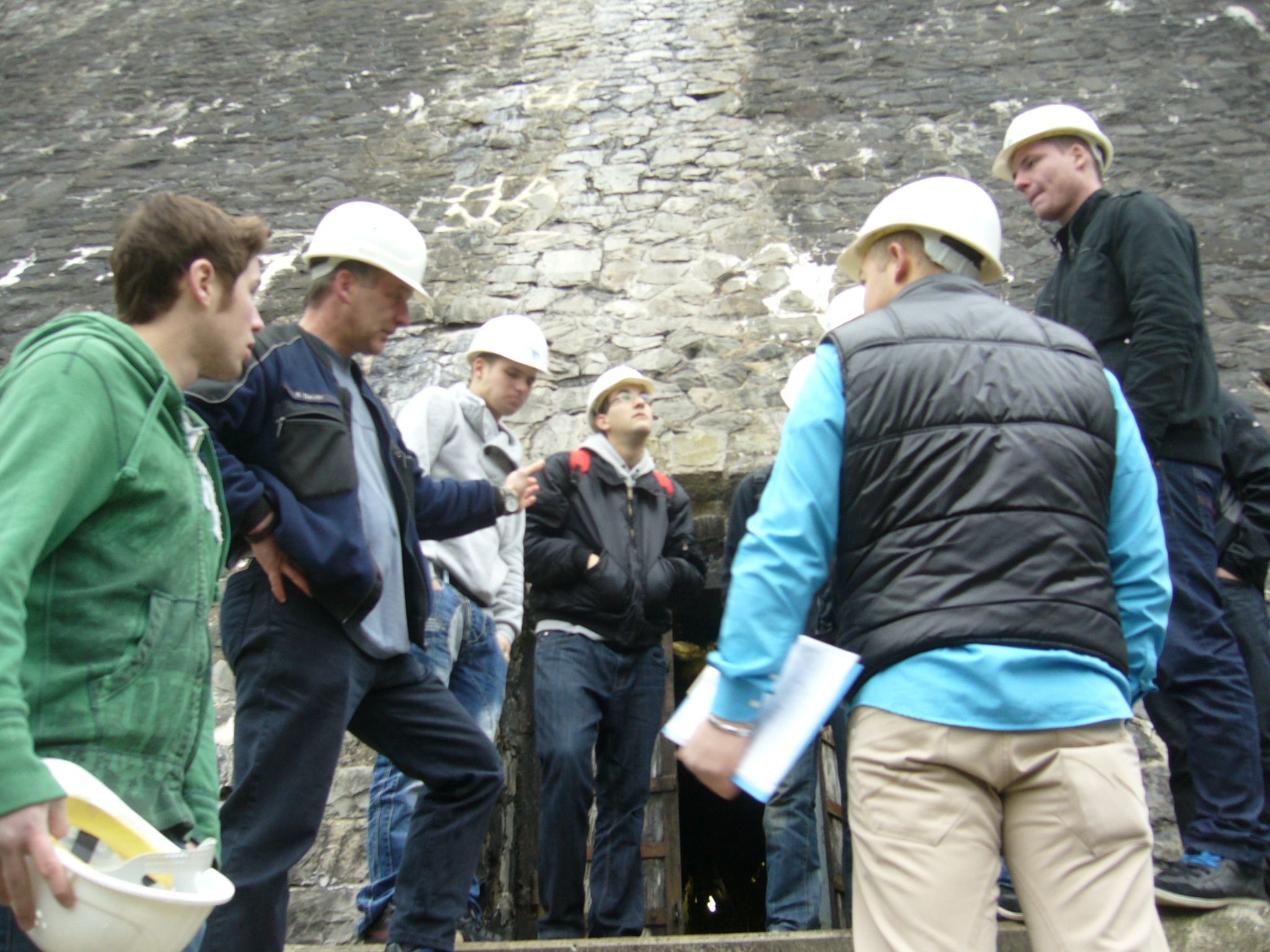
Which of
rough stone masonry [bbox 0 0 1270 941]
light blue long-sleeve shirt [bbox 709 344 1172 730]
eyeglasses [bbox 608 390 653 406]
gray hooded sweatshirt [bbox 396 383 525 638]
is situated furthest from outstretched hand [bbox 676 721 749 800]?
rough stone masonry [bbox 0 0 1270 941]

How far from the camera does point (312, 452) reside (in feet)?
8.34

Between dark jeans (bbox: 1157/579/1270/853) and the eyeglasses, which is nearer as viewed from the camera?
dark jeans (bbox: 1157/579/1270/853)

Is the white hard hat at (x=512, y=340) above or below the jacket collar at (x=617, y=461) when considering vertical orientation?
above

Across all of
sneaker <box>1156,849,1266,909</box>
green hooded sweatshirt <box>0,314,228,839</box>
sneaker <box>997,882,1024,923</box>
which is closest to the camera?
green hooded sweatshirt <box>0,314,228,839</box>

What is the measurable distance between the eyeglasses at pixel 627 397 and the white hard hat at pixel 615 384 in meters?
0.02

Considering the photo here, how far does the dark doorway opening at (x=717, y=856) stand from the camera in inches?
332

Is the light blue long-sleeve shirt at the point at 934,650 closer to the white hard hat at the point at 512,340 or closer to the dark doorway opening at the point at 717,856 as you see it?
the white hard hat at the point at 512,340

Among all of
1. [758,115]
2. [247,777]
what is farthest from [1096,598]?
[758,115]

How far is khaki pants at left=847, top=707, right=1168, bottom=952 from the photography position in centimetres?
171

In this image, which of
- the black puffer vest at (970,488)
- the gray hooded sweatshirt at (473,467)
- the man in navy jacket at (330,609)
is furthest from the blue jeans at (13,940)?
the gray hooded sweatshirt at (473,467)

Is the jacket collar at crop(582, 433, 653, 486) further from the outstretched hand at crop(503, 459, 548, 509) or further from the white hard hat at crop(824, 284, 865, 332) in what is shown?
the outstretched hand at crop(503, 459, 548, 509)

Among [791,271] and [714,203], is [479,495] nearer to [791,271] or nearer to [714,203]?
[791,271]

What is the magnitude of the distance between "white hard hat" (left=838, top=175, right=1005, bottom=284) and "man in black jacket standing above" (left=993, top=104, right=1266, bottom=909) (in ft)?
3.83

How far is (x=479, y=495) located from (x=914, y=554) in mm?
1550
